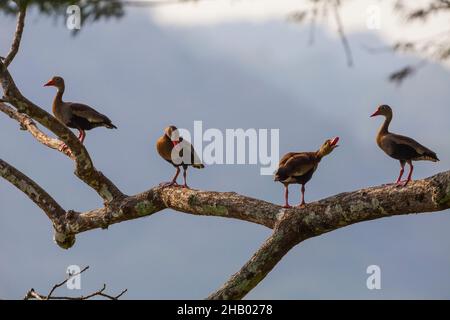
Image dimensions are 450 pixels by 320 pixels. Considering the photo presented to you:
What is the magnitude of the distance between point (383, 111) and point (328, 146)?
1.61 meters

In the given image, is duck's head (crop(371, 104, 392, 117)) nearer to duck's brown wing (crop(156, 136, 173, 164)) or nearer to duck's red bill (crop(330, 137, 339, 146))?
duck's red bill (crop(330, 137, 339, 146))

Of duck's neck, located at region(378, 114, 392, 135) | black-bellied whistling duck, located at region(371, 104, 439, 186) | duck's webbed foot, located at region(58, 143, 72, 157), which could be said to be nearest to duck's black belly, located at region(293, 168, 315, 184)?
black-bellied whistling duck, located at region(371, 104, 439, 186)

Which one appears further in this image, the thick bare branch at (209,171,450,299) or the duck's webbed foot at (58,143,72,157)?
the duck's webbed foot at (58,143,72,157)

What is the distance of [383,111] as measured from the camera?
9.12 m

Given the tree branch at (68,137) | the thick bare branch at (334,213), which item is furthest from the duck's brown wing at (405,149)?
the tree branch at (68,137)

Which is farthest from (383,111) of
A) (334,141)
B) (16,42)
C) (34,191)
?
(16,42)

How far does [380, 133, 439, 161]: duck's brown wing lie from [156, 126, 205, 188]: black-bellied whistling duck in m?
2.08

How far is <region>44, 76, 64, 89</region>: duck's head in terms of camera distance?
11.3 metres

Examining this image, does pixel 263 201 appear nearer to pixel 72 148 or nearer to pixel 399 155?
pixel 399 155

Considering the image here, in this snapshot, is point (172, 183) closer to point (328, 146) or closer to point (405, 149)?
point (328, 146)
